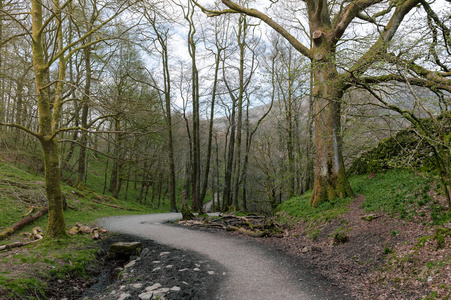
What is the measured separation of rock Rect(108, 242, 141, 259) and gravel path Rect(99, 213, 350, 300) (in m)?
0.91

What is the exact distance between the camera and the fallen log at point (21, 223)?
22.5 feet

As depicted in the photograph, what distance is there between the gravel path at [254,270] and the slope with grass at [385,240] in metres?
0.47

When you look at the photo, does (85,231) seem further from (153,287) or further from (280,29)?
(280,29)

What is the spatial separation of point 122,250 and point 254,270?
3.69 meters

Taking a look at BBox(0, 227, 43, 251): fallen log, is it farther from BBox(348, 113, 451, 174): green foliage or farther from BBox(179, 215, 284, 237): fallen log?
BBox(348, 113, 451, 174): green foliage

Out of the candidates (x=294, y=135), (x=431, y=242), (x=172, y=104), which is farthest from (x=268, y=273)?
(x=172, y=104)

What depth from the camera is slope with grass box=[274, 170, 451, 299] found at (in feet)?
11.9

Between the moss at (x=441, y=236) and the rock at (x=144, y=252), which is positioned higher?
the moss at (x=441, y=236)

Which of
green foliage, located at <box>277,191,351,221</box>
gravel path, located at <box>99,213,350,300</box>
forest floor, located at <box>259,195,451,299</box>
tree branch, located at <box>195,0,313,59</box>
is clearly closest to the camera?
forest floor, located at <box>259,195,451,299</box>

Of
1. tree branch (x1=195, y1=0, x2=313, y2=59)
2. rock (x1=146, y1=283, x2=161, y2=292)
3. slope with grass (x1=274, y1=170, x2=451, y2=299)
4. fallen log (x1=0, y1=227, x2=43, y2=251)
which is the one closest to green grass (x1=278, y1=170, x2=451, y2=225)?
slope with grass (x1=274, y1=170, x2=451, y2=299)

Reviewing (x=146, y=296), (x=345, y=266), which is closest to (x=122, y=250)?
(x=146, y=296)

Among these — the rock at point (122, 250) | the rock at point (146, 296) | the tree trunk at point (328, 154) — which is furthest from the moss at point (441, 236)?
the rock at point (122, 250)

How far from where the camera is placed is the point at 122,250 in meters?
6.67

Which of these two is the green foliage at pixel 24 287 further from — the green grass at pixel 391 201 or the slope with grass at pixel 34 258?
the green grass at pixel 391 201
